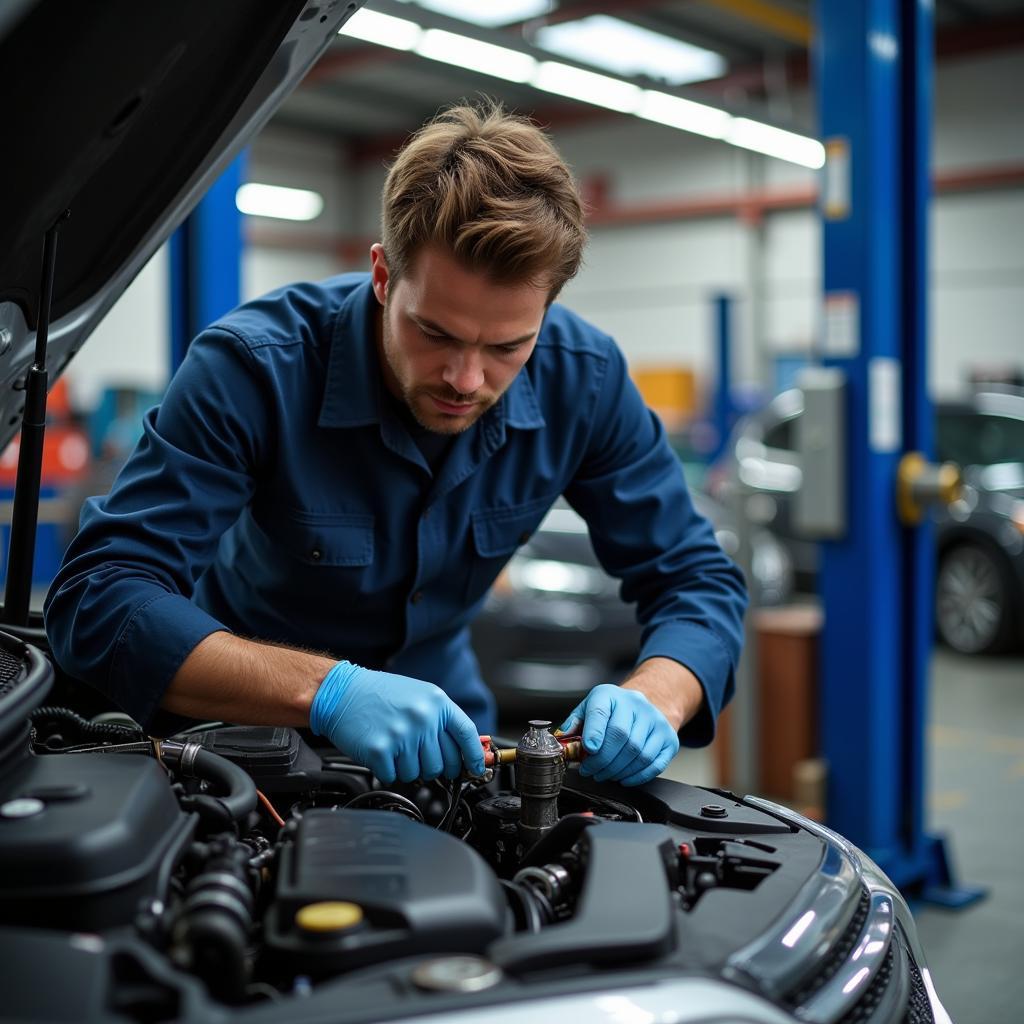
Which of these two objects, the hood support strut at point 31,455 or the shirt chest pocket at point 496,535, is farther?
the shirt chest pocket at point 496,535

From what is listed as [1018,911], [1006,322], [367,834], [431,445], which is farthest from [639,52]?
[367,834]

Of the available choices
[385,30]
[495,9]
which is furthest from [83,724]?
[495,9]

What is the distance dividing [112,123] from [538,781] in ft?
2.89

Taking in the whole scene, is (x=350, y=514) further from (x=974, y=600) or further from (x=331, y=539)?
A: (x=974, y=600)

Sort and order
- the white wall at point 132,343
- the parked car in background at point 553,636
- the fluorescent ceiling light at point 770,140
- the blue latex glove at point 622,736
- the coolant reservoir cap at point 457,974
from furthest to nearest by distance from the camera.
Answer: the white wall at point 132,343, the fluorescent ceiling light at point 770,140, the parked car in background at point 553,636, the blue latex glove at point 622,736, the coolant reservoir cap at point 457,974

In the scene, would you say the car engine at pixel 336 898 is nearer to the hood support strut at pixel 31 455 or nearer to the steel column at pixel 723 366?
the hood support strut at pixel 31 455

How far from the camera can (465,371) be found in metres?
1.52

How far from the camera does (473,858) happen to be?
1.00 m

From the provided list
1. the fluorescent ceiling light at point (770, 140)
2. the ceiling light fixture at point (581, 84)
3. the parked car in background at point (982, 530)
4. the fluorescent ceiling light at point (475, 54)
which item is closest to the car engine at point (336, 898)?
the ceiling light fixture at point (581, 84)

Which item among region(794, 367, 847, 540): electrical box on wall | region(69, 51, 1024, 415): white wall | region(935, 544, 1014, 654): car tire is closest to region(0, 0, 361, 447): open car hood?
region(794, 367, 847, 540): electrical box on wall

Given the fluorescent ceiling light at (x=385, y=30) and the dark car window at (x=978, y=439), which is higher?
the fluorescent ceiling light at (x=385, y=30)

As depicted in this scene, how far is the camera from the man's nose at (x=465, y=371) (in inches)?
59.7

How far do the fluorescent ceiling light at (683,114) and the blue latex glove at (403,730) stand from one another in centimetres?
315

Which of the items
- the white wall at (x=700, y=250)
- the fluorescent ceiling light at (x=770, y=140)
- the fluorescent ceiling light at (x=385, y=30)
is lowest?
the fluorescent ceiling light at (x=385, y=30)
